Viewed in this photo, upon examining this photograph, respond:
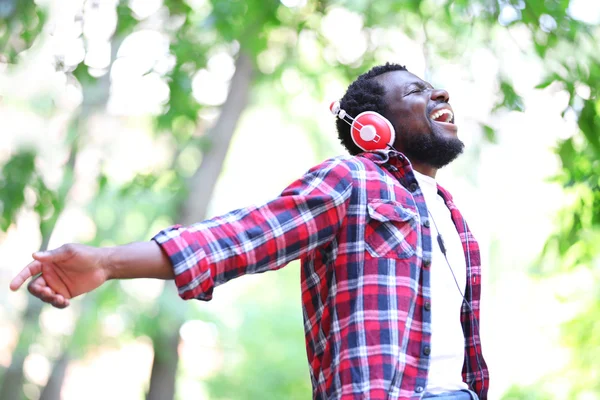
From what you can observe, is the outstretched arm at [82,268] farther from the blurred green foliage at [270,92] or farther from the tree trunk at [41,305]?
the tree trunk at [41,305]

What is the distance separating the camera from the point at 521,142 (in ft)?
21.2

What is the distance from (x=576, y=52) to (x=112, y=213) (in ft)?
15.9

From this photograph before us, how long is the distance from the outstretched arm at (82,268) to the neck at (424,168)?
3.03ft

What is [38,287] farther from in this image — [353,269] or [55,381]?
[55,381]

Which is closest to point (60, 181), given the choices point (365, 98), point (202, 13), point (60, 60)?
point (202, 13)

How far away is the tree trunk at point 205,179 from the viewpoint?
7.46 m

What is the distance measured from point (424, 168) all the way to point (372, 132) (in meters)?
0.21

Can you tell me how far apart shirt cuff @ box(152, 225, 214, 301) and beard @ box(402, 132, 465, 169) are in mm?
836

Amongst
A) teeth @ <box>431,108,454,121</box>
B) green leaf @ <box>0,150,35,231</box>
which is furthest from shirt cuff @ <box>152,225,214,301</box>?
green leaf @ <box>0,150,35,231</box>

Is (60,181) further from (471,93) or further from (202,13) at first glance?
(471,93)

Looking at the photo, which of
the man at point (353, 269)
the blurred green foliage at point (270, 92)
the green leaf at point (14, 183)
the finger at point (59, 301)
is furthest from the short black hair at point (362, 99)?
the green leaf at point (14, 183)

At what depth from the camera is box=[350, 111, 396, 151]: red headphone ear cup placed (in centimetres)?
220

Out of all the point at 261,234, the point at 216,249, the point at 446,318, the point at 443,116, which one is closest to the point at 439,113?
the point at 443,116

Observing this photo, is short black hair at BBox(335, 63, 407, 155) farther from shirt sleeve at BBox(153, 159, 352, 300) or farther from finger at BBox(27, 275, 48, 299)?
finger at BBox(27, 275, 48, 299)
